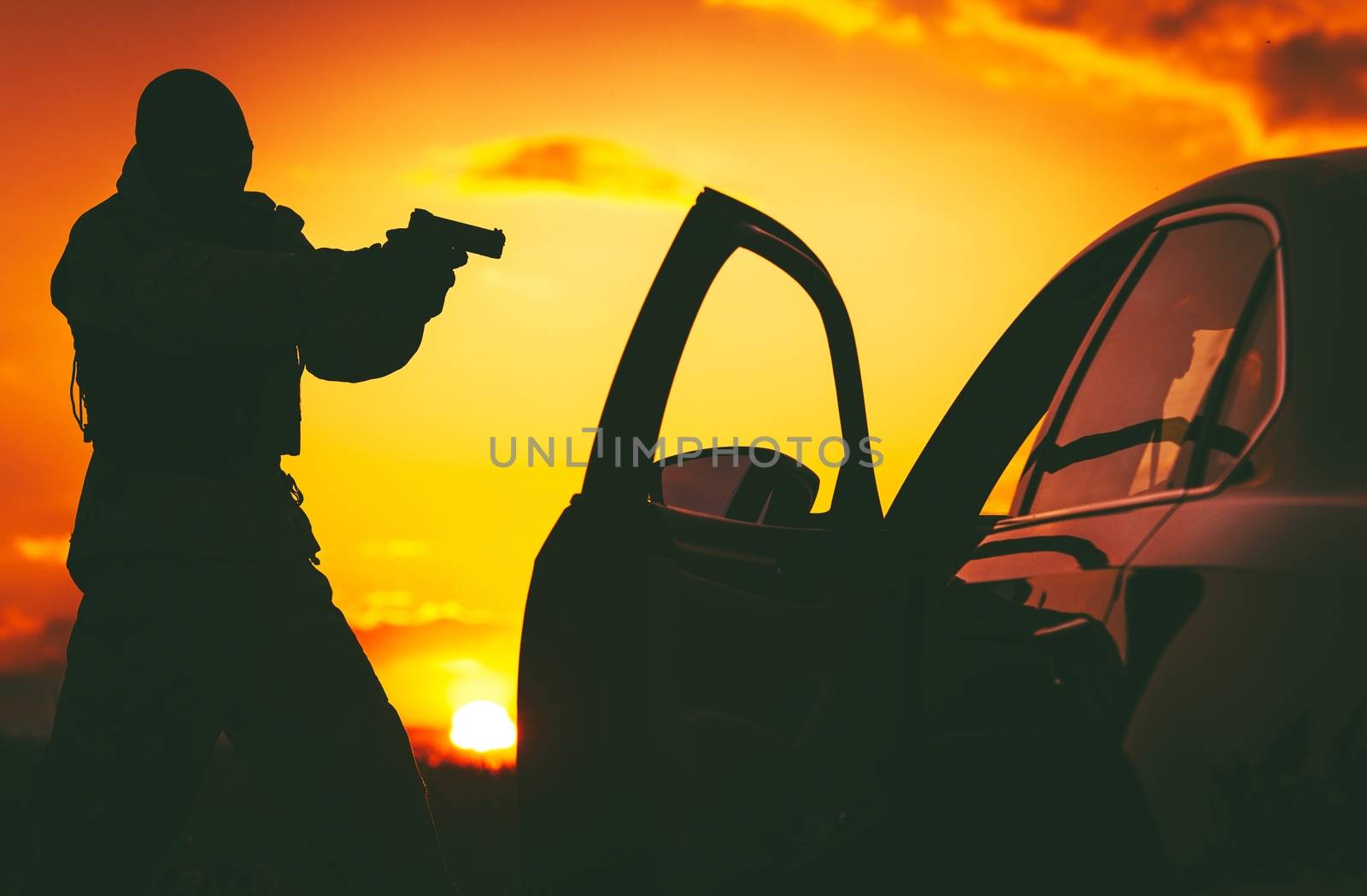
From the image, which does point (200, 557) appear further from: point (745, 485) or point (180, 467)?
point (745, 485)

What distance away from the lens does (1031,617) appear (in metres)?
2.43

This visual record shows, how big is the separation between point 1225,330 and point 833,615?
1040 millimetres

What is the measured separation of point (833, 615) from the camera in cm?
315

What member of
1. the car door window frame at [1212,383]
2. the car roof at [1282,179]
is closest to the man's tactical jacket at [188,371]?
the car door window frame at [1212,383]

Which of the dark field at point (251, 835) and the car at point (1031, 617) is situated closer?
the car at point (1031, 617)

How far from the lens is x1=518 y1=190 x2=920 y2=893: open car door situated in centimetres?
265

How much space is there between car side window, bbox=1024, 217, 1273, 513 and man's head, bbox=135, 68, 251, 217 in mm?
2026

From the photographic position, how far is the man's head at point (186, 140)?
142 inches

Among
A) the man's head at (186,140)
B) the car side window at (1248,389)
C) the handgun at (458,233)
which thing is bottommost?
the car side window at (1248,389)

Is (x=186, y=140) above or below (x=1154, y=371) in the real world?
above

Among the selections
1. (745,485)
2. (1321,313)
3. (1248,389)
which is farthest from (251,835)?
(1321,313)

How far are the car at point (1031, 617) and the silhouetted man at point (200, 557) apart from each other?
79cm

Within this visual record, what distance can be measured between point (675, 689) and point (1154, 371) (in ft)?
3.53

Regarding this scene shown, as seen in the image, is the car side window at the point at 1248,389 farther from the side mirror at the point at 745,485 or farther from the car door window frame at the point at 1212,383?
the side mirror at the point at 745,485
